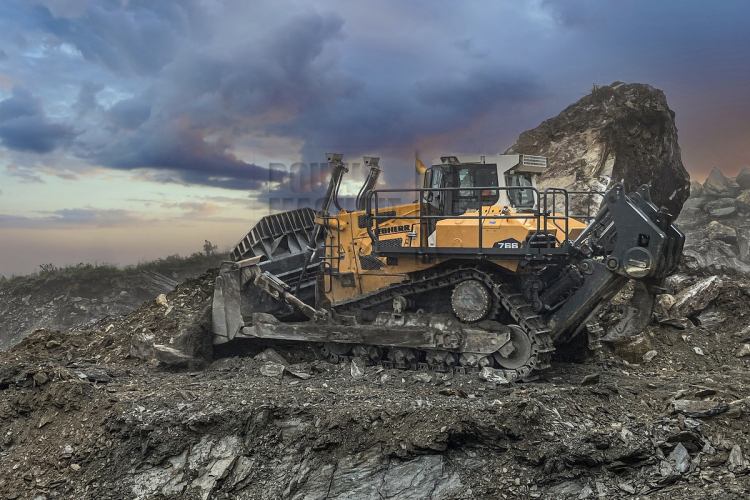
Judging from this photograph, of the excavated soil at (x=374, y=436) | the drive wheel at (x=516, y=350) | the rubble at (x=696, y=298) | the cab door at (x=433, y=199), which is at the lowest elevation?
the excavated soil at (x=374, y=436)

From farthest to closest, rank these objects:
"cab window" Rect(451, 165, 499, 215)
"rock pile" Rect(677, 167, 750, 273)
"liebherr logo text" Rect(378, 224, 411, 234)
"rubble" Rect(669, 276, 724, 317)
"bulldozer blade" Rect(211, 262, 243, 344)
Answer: "rock pile" Rect(677, 167, 750, 273) → "rubble" Rect(669, 276, 724, 317) → "bulldozer blade" Rect(211, 262, 243, 344) → "liebherr logo text" Rect(378, 224, 411, 234) → "cab window" Rect(451, 165, 499, 215)

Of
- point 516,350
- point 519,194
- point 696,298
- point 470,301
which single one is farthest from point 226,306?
point 696,298

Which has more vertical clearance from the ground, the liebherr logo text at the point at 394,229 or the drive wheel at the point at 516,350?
the liebherr logo text at the point at 394,229

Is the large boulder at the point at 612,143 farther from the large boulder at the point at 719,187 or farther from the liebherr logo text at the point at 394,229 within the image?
the large boulder at the point at 719,187

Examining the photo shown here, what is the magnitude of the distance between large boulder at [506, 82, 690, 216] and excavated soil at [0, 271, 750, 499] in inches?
284

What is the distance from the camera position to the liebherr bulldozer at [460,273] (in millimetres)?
7223

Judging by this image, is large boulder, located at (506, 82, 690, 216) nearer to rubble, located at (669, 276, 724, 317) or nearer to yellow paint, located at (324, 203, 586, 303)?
rubble, located at (669, 276, 724, 317)

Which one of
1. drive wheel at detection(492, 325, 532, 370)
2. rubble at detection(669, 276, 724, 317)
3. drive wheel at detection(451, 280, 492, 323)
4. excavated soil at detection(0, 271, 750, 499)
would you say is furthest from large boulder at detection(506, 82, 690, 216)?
drive wheel at detection(492, 325, 532, 370)

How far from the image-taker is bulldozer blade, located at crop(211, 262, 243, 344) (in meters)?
9.55

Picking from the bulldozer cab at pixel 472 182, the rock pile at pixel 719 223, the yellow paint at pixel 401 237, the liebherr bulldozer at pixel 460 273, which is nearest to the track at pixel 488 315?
the liebherr bulldozer at pixel 460 273


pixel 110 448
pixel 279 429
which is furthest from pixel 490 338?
pixel 110 448

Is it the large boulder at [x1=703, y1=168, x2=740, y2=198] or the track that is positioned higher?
the large boulder at [x1=703, y1=168, x2=740, y2=198]

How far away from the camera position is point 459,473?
19.0ft

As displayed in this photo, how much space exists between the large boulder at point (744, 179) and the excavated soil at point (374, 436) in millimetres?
17136
